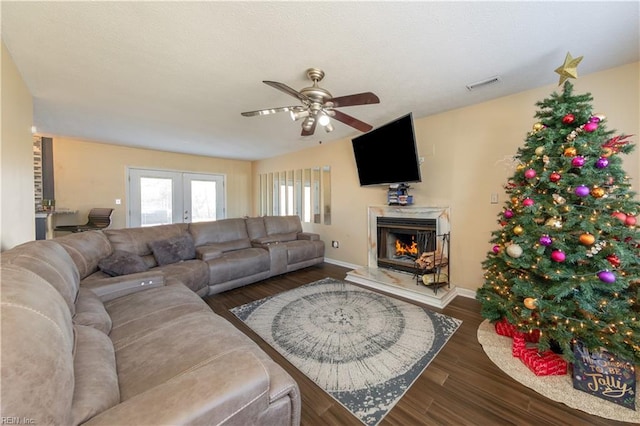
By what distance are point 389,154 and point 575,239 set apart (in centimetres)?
210

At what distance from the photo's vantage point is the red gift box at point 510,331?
1.97 meters

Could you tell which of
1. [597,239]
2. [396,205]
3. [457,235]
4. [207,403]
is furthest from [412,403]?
[396,205]

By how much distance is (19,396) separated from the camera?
0.54m

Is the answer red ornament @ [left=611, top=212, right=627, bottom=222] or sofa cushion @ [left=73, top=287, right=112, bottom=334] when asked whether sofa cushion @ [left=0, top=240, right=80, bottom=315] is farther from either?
red ornament @ [left=611, top=212, right=627, bottom=222]

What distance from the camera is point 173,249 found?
9.81 ft

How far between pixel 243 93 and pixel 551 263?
318 cm

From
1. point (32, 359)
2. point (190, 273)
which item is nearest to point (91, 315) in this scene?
point (32, 359)

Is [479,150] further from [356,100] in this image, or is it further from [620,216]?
[356,100]

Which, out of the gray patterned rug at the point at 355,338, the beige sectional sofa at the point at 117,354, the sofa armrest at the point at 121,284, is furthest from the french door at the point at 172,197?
the gray patterned rug at the point at 355,338

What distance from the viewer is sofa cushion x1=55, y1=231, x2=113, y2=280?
2039 millimetres

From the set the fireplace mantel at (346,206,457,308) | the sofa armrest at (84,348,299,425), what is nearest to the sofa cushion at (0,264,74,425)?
the sofa armrest at (84,348,299,425)

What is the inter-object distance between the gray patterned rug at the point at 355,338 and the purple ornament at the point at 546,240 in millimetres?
1096

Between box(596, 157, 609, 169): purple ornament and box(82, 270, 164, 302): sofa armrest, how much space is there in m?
3.57

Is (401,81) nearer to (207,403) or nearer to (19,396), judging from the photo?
(207,403)
